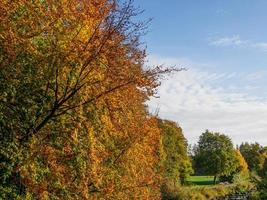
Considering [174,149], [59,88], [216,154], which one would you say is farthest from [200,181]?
[59,88]

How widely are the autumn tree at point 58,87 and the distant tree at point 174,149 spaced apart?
5138 cm

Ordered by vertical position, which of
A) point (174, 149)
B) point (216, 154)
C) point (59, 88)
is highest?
point (216, 154)

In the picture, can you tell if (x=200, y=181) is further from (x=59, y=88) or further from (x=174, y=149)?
(x=59, y=88)

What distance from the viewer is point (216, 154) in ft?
326

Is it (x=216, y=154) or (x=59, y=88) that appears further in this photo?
(x=216, y=154)

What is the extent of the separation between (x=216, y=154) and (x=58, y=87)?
89.1m

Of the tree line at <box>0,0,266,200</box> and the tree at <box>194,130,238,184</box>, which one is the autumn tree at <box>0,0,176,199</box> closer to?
the tree line at <box>0,0,266,200</box>

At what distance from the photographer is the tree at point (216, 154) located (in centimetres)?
9612

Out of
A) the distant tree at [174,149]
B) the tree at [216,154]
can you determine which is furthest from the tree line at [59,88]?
the tree at [216,154]

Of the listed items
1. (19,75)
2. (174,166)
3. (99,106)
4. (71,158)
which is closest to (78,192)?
(71,158)

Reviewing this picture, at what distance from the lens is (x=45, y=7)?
13.5 m

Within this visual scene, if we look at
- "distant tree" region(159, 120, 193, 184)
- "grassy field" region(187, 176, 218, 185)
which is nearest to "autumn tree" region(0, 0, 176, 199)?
"distant tree" region(159, 120, 193, 184)

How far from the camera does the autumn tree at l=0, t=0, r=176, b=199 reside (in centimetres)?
1284

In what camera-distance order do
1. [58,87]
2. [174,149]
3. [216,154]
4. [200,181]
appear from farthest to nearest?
[200,181], [216,154], [174,149], [58,87]
